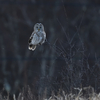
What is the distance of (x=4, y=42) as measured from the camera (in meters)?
25.0

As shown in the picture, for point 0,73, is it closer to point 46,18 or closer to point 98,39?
point 46,18

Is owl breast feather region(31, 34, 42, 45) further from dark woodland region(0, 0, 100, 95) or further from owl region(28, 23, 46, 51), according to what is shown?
dark woodland region(0, 0, 100, 95)

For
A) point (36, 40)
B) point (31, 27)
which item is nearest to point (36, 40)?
point (36, 40)

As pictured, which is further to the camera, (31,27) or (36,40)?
(31,27)

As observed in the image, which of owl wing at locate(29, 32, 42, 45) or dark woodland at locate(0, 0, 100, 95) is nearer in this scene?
owl wing at locate(29, 32, 42, 45)

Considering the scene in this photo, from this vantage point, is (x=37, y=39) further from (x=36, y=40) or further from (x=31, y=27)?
(x=31, y=27)

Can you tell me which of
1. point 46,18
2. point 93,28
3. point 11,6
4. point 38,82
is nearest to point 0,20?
point 11,6

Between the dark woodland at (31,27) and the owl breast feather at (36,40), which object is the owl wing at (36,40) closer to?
Answer: the owl breast feather at (36,40)

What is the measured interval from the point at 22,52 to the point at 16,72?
120 cm

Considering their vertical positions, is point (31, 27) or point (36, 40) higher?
point (31, 27)

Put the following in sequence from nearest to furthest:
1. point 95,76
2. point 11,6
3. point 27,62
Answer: point 95,76
point 27,62
point 11,6

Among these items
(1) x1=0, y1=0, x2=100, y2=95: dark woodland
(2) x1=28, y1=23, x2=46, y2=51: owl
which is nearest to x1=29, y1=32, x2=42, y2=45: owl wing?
(2) x1=28, y1=23, x2=46, y2=51: owl

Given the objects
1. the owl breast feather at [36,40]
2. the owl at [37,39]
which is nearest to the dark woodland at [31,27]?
the owl at [37,39]

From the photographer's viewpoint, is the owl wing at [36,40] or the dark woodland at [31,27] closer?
the owl wing at [36,40]
